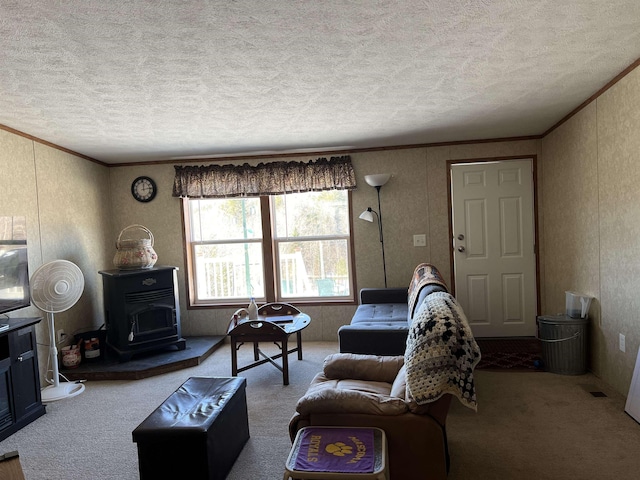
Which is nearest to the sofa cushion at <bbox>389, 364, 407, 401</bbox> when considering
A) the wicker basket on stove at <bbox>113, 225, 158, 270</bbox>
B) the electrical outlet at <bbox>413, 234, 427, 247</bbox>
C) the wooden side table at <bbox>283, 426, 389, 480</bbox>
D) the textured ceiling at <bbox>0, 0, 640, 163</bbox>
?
the wooden side table at <bbox>283, 426, 389, 480</bbox>

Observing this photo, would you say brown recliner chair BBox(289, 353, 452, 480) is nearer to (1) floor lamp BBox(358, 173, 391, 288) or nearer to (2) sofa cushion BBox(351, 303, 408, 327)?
(2) sofa cushion BBox(351, 303, 408, 327)

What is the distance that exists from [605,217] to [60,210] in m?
4.70

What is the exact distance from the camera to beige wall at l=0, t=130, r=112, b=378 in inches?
145

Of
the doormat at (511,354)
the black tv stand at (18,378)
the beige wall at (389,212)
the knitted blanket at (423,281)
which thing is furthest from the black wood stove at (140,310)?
the doormat at (511,354)

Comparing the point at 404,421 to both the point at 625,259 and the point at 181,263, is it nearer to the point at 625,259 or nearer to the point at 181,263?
the point at 625,259

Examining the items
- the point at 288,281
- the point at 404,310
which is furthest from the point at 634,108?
the point at 288,281

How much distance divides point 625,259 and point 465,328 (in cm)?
176

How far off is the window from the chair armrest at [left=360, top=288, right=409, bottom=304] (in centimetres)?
48

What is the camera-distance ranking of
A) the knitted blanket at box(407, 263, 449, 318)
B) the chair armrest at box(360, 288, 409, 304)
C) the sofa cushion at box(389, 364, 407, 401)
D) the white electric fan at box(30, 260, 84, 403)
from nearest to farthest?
the sofa cushion at box(389, 364, 407, 401) → the knitted blanket at box(407, 263, 449, 318) → the white electric fan at box(30, 260, 84, 403) → the chair armrest at box(360, 288, 409, 304)

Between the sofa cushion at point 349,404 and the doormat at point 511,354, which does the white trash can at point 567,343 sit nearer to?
the doormat at point 511,354

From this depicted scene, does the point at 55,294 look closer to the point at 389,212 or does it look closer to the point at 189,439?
the point at 189,439

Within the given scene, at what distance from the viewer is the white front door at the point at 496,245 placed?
480cm

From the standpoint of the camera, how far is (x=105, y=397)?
11.9ft

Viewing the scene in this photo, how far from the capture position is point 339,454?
175 cm
